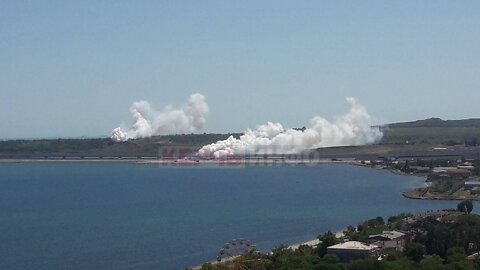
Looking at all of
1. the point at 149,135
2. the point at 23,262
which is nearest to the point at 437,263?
the point at 23,262

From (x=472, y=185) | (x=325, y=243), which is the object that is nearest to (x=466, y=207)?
(x=325, y=243)

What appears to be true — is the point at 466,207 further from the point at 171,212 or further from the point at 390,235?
the point at 171,212

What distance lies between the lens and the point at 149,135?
2356 inches

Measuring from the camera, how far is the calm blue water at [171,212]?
18.8 meters

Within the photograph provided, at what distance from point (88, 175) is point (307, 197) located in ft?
62.5

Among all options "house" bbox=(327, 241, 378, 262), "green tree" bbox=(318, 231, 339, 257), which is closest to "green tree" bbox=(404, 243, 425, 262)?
"house" bbox=(327, 241, 378, 262)

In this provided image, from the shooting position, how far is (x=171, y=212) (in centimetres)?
2625

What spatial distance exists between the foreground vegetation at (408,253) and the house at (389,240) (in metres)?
0.24

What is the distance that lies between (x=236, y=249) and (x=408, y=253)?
3664 millimetres

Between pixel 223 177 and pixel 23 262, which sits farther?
pixel 223 177

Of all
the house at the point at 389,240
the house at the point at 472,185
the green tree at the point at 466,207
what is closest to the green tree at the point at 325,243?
the house at the point at 389,240

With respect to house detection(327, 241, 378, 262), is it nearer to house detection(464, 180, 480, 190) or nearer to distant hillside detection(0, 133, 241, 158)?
house detection(464, 180, 480, 190)

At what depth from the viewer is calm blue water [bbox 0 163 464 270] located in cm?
1883

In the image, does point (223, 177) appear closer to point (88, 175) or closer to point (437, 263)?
point (88, 175)
